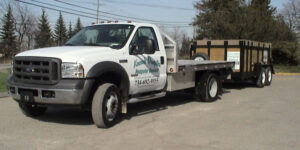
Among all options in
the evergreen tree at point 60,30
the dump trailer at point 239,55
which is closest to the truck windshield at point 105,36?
the dump trailer at point 239,55

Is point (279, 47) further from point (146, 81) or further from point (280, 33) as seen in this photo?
point (146, 81)

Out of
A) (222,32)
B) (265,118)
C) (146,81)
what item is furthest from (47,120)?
(222,32)

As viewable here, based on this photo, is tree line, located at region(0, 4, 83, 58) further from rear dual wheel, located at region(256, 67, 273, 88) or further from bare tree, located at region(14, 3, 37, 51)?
rear dual wheel, located at region(256, 67, 273, 88)

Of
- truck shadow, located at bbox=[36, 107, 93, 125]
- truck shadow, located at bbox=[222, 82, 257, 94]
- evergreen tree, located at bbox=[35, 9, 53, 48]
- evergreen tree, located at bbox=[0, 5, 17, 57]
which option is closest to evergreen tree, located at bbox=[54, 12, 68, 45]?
evergreen tree, located at bbox=[35, 9, 53, 48]

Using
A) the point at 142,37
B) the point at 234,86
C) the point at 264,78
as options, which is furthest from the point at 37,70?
the point at 264,78

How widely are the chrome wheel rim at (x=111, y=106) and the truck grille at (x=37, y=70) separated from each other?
3.61 ft

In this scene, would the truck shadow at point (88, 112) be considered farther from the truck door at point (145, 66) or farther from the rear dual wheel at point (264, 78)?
the rear dual wheel at point (264, 78)

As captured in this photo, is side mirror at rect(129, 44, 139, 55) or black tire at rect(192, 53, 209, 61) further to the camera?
black tire at rect(192, 53, 209, 61)

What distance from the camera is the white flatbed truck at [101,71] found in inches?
225

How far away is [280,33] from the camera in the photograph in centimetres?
3234

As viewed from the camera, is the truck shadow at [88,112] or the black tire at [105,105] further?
the truck shadow at [88,112]

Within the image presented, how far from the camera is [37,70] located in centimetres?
594

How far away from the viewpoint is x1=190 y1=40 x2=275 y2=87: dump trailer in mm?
12531

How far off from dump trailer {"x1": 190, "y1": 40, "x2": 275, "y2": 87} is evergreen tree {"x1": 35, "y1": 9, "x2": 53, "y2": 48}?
3649cm
